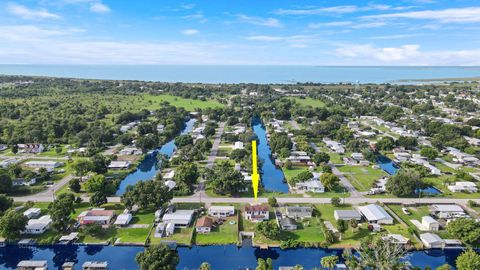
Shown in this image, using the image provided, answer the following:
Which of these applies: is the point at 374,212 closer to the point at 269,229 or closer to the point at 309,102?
the point at 269,229

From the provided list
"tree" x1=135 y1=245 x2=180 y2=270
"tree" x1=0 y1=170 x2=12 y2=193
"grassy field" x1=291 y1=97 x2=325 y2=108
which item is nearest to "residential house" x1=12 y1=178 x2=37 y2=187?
"tree" x1=0 y1=170 x2=12 y2=193

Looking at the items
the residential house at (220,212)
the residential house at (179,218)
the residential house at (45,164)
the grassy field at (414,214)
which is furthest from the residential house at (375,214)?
the residential house at (45,164)

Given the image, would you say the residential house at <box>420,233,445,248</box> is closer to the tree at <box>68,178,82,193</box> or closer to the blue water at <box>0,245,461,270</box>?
the blue water at <box>0,245,461,270</box>

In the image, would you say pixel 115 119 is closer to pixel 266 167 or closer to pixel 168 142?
pixel 168 142

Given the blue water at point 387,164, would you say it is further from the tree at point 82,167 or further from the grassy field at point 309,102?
the grassy field at point 309,102

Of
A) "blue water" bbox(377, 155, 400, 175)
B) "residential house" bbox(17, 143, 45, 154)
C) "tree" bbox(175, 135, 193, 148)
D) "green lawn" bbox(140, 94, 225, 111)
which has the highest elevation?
"green lawn" bbox(140, 94, 225, 111)

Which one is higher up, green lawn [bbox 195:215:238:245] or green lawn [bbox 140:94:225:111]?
green lawn [bbox 140:94:225:111]

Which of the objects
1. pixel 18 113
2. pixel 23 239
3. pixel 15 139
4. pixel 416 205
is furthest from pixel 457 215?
pixel 18 113
